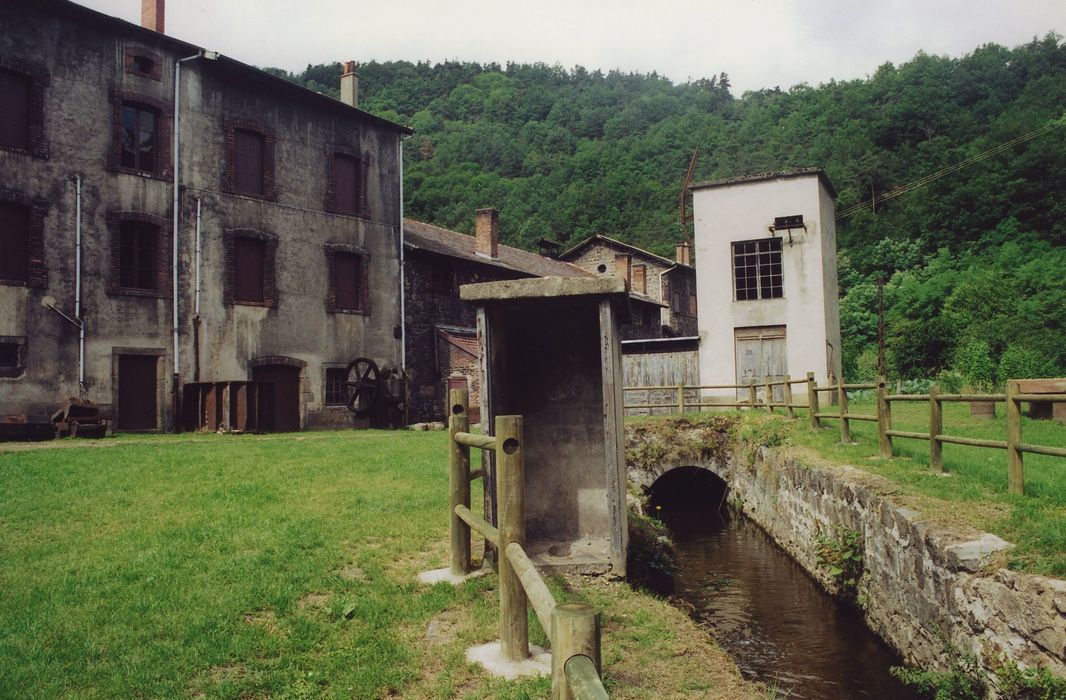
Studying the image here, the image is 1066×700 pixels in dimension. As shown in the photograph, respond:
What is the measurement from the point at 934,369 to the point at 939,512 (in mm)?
30140

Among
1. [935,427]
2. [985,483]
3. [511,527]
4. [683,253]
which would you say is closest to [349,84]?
[935,427]

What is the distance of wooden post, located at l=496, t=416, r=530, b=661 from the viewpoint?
4250 millimetres

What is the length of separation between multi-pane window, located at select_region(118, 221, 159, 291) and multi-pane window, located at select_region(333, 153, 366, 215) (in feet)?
18.9

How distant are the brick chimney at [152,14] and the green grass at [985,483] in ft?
64.1

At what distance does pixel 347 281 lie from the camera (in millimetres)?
23281

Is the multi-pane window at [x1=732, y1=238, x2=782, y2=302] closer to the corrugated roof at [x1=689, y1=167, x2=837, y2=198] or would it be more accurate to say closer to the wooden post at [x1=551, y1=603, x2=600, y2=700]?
the corrugated roof at [x1=689, y1=167, x2=837, y2=198]

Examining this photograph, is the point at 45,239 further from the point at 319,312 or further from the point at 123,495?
the point at 123,495

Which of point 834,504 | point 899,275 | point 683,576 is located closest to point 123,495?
point 683,576

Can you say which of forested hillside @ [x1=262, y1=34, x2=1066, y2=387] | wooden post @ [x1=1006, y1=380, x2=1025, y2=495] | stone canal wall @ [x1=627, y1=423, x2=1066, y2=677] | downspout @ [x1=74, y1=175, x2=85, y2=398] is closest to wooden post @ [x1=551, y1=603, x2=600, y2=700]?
stone canal wall @ [x1=627, y1=423, x2=1066, y2=677]

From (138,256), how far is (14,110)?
13.4 ft

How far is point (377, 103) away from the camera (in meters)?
53.0

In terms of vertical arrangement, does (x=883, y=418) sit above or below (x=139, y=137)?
below

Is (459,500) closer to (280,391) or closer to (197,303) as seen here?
(197,303)

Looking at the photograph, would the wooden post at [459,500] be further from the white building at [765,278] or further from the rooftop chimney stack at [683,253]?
the rooftop chimney stack at [683,253]
